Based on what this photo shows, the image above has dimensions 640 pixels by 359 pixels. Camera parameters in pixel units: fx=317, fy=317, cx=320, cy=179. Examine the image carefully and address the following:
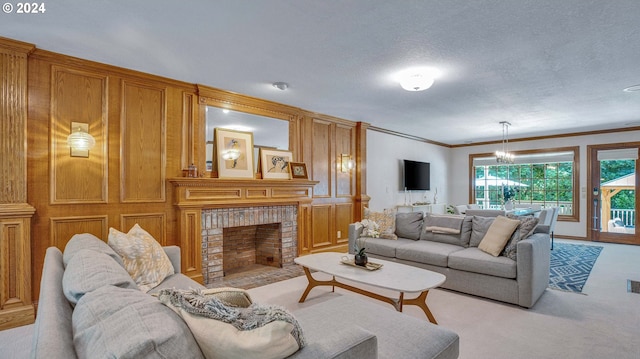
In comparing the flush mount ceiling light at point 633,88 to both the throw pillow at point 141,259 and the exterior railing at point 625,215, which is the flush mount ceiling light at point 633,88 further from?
the throw pillow at point 141,259

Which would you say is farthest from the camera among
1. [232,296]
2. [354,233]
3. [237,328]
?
A: [354,233]

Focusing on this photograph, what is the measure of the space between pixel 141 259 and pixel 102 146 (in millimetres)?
1553

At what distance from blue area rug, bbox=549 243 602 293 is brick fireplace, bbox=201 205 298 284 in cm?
343

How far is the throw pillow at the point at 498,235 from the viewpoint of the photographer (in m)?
3.45

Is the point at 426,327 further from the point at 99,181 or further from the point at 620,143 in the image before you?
the point at 620,143

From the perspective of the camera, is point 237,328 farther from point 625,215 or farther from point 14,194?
point 625,215

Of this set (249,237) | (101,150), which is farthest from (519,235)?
(101,150)

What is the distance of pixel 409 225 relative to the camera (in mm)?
4621

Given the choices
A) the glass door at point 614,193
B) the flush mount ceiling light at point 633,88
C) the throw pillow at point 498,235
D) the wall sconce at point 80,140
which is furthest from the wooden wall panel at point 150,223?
the glass door at point 614,193

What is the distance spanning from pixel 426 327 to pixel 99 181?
3334 millimetres

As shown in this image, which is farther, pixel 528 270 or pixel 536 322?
pixel 528 270

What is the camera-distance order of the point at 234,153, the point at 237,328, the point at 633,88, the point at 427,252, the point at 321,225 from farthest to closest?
the point at 321,225 < the point at 234,153 < the point at 633,88 < the point at 427,252 < the point at 237,328

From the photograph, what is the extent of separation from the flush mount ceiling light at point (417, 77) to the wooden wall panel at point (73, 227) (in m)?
3.52

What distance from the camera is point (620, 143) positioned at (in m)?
6.61
